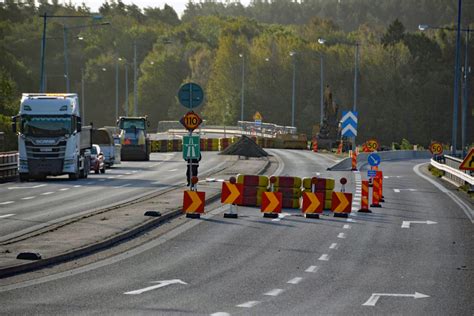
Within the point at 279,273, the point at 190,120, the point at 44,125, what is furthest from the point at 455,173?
the point at 279,273

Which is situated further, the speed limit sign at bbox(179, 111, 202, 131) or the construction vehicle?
the construction vehicle

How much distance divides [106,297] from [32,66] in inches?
6045

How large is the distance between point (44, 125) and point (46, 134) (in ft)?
1.21

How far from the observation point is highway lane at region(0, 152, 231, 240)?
31.2 metres

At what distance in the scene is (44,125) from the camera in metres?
48.7

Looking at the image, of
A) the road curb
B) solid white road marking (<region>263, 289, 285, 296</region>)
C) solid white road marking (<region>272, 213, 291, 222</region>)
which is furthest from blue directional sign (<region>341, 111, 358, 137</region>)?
solid white road marking (<region>263, 289, 285, 296</region>)

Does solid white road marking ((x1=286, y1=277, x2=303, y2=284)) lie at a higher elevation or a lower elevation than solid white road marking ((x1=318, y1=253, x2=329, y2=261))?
higher

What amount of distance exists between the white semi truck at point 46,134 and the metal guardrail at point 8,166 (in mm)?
1605

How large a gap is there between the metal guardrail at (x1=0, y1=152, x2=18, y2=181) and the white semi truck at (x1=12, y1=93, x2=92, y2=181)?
63.2 inches

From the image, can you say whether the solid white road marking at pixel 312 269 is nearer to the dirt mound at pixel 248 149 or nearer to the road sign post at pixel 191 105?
the road sign post at pixel 191 105

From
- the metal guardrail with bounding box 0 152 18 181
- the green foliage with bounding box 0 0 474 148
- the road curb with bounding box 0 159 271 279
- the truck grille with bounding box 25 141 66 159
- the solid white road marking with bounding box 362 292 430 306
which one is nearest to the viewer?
the solid white road marking with bounding box 362 292 430 306

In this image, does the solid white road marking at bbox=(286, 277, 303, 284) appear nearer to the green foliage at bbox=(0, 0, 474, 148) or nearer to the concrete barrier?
the concrete barrier

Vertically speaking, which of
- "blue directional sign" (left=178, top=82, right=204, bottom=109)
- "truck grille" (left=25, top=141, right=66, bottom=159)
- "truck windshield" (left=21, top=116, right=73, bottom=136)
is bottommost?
"truck grille" (left=25, top=141, right=66, bottom=159)

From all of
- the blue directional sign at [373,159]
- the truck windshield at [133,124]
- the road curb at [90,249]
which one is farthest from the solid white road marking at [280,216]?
the truck windshield at [133,124]
